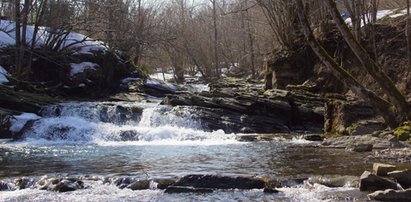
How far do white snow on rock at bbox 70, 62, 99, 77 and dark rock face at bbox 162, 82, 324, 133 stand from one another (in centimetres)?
707

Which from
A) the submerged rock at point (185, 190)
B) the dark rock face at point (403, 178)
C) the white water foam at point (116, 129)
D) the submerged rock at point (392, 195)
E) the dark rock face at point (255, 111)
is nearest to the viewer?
the submerged rock at point (392, 195)

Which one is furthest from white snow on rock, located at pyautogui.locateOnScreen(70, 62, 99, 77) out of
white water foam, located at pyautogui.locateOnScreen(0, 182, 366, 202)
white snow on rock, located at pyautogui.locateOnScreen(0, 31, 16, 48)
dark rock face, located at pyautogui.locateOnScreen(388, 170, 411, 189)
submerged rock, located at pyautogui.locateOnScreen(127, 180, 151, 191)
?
dark rock face, located at pyautogui.locateOnScreen(388, 170, 411, 189)

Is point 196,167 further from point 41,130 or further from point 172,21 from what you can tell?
point 172,21

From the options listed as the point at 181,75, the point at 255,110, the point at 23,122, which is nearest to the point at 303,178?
the point at 255,110

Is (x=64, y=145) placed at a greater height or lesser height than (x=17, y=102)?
lesser

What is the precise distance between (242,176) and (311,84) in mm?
14747

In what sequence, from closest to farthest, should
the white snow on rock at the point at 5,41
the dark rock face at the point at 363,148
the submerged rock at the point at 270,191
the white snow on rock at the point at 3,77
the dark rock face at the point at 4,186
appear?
the submerged rock at the point at 270,191 → the dark rock face at the point at 4,186 → the dark rock face at the point at 363,148 → the white snow on rock at the point at 3,77 → the white snow on rock at the point at 5,41

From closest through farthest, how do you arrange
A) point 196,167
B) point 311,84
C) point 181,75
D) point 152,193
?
point 152,193 → point 196,167 → point 311,84 → point 181,75

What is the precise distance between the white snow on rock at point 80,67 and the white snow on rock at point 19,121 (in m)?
7.45

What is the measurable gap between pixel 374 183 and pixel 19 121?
42.0 ft

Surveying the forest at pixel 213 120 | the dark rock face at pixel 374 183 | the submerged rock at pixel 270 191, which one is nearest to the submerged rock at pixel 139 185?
the forest at pixel 213 120

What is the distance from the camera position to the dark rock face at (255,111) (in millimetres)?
17875

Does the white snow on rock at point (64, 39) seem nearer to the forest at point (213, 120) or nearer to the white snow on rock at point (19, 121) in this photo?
the forest at point (213, 120)

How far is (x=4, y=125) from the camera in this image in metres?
16.9
